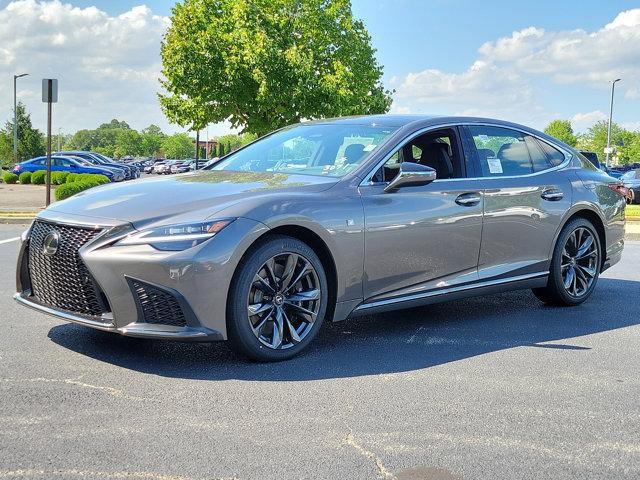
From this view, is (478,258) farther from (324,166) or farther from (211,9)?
(211,9)

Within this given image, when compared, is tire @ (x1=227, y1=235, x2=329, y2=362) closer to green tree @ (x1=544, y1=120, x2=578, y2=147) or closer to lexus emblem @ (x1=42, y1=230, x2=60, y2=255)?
lexus emblem @ (x1=42, y1=230, x2=60, y2=255)

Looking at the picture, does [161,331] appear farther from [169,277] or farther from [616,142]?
[616,142]

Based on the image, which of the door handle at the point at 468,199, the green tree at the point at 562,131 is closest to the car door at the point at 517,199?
the door handle at the point at 468,199

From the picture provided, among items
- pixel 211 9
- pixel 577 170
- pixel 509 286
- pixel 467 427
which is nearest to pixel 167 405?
pixel 467 427

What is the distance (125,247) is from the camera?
4.30 meters

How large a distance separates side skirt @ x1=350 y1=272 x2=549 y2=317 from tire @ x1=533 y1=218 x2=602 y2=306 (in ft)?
0.58

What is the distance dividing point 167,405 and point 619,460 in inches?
85.4

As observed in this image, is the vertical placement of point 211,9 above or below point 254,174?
above

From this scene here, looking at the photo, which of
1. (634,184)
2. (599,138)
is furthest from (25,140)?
(599,138)

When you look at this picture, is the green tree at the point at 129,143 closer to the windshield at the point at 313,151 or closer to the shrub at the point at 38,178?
the shrub at the point at 38,178

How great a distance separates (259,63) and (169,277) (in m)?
30.8

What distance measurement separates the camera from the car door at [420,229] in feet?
17.0

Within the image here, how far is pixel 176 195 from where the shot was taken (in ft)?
15.5

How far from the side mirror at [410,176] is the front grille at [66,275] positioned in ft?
6.54
